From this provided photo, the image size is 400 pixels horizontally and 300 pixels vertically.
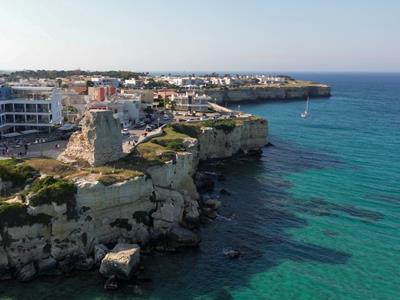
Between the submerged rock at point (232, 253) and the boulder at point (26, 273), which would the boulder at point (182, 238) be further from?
the boulder at point (26, 273)

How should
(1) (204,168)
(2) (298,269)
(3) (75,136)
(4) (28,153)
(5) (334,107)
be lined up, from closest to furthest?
(2) (298,269) → (3) (75,136) → (4) (28,153) → (1) (204,168) → (5) (334,107)

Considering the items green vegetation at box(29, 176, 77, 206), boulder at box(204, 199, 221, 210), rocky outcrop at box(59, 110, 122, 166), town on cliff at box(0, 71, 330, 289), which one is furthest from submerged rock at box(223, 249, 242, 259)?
rocky outcrop at box(59, 110, 122, 166)

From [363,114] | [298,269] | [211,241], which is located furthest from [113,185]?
[363,114]

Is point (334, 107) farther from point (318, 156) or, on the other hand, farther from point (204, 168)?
point (204, 168)

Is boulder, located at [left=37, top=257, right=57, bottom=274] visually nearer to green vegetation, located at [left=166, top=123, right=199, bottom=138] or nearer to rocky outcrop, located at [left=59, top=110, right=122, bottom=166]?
rocky outcrop, located at [left=59, top=110, right=122, bottom=166]

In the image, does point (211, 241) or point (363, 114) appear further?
point (363, 114)

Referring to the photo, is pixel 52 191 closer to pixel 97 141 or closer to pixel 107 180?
pixel 107 180
